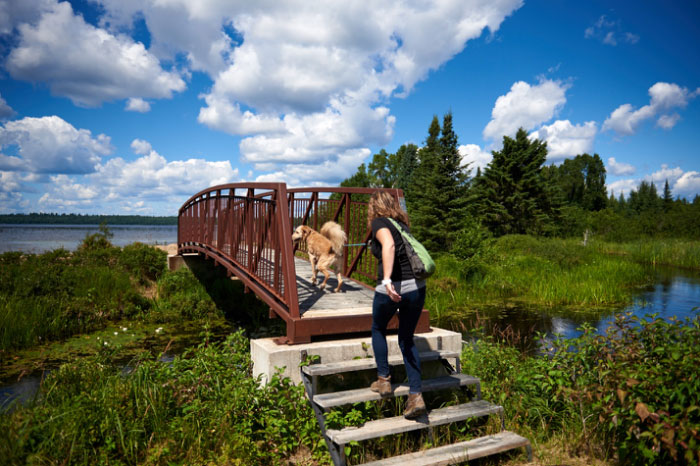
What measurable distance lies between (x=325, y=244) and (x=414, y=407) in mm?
3681

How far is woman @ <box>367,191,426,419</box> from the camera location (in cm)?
373

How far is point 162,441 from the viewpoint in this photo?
3.75m

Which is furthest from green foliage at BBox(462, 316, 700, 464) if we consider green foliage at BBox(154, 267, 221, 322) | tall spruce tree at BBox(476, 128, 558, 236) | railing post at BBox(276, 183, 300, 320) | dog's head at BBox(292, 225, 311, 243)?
tall spruce tree at BBox(476, 128, 558, 236)

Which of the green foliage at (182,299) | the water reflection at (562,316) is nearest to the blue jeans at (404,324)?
the water reflection at (562,316)

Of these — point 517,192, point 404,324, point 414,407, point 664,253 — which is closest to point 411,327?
point 404,324

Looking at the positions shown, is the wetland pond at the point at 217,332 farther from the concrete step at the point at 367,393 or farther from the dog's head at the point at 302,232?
the dog's head at the point at 302,232

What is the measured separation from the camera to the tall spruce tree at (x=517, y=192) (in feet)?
97.0

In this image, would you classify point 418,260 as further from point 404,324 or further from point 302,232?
point 302,232

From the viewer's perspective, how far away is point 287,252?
5422mm

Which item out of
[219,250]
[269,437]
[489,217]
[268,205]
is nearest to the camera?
[269,437]

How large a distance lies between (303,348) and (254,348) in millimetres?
674

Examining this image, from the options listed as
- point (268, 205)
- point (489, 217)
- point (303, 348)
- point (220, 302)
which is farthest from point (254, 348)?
point (489, 217)

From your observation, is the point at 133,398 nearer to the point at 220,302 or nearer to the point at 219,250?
the point at 219,250

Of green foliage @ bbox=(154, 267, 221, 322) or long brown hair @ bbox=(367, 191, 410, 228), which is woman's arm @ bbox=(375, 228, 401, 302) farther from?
green foliage @ bbox=(154, 267, 221, 322)
